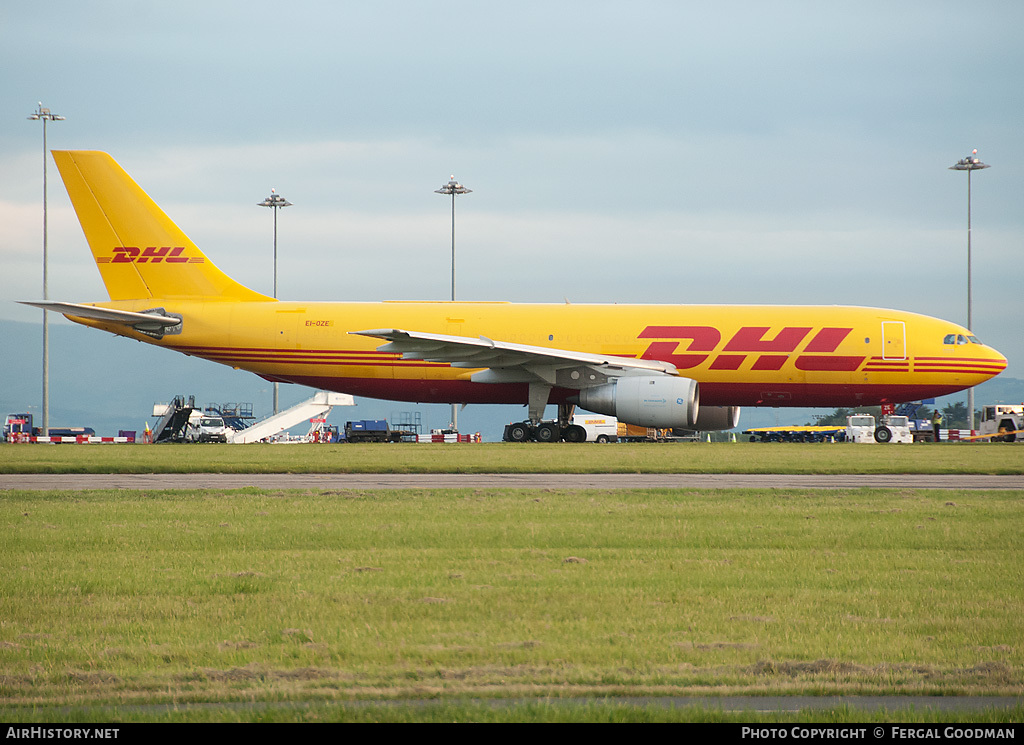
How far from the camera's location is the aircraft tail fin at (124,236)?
117 ft

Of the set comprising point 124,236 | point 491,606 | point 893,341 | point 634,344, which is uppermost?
point 124,236

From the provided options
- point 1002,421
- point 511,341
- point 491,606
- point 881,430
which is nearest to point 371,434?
point 511,341

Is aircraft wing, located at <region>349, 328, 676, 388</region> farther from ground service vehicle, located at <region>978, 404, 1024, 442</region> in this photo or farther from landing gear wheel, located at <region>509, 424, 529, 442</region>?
ground service vehicle, located at <region>978, 404, 1024, 442</region>

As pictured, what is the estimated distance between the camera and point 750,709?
5578mm

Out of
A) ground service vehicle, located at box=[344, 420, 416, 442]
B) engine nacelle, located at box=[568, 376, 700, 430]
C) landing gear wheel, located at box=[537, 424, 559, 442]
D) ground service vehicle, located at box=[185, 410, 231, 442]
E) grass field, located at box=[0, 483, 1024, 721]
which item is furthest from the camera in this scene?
ground service vehicle, located at box=[185, 410, 231, 442]

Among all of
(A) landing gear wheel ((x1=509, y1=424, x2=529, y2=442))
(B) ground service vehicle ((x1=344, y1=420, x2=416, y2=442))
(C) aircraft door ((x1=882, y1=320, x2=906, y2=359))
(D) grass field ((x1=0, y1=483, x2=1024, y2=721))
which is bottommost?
(B) ground service vehicle ((x1=344, y1=420, x2=416, y2=442))

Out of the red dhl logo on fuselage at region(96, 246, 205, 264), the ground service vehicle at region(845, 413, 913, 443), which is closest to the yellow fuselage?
the red dhl logo on fuselage at region(96, 246, 205, 264)

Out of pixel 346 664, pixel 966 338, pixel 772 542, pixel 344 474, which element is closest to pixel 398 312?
pixel 344 474

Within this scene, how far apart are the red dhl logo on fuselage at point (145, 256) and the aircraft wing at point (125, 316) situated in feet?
5.88

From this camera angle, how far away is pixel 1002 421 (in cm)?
5103

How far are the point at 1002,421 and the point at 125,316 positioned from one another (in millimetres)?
38756

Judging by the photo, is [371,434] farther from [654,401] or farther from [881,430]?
[654,401]

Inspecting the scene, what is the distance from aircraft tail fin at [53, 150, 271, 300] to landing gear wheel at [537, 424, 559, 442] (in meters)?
11.6

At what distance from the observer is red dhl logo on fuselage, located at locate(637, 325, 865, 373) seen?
32.9 m
